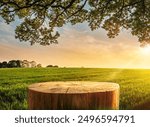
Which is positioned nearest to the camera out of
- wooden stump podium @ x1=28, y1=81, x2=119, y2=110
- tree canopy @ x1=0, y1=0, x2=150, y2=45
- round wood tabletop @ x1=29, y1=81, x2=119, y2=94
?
wooden stump podium @ x1=28, y1=81, x2=119, y2=110

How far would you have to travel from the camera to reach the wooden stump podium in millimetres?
8781

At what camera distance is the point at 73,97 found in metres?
8.78

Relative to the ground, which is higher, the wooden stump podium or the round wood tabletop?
the round wood tabletop

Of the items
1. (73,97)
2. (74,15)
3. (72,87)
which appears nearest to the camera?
(73,97)

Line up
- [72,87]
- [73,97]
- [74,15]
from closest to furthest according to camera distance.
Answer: [73,97] → [72,87] → [74,15]

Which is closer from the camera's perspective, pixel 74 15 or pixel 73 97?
pixel 73 97

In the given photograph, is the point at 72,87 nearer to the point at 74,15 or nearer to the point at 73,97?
the point at 73,97

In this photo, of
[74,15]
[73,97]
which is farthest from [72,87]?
[74,15]

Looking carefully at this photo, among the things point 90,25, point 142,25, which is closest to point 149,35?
point 142,25

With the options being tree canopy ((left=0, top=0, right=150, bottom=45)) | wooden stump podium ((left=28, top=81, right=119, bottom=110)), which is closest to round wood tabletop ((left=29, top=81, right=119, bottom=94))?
wooden stump podium ((left=28, top=81, right=119, bottom=110))

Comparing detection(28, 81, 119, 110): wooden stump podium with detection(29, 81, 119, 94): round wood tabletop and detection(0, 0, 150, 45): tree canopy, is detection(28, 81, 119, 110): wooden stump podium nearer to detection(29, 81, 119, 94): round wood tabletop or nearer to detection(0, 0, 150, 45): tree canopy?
detection(29, 81, 119, 94): round wood tabletop

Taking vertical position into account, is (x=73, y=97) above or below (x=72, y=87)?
below

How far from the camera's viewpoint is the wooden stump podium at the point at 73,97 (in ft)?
28.8

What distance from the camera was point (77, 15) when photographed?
73.6ft
